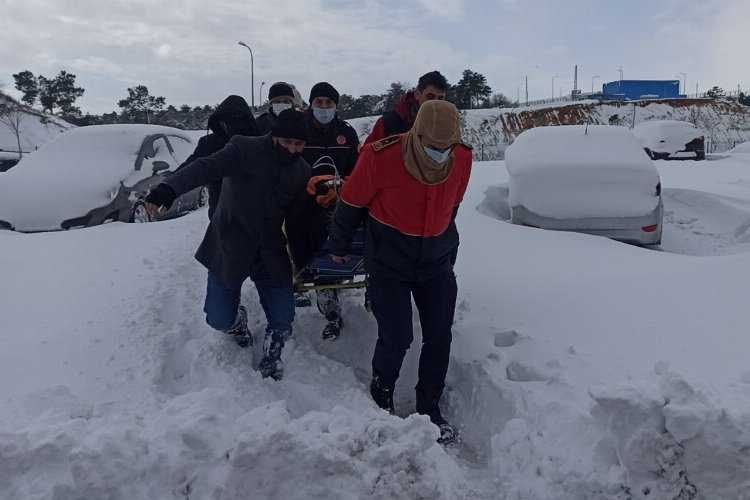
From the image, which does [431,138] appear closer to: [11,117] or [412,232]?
[412,232]

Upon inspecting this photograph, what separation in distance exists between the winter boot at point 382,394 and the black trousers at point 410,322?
0.10 feet

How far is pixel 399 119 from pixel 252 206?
1.16 meters

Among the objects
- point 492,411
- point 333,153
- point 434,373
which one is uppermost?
point 333,153

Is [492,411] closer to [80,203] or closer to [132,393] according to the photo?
[132,393]

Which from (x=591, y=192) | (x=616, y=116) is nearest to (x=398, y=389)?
(x=591, y=192)

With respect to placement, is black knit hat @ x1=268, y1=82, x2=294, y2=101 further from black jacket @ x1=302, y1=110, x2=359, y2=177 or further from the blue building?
the blue building

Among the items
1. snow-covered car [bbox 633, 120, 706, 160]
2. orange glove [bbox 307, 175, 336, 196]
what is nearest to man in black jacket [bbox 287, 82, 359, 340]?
orange glove [bbox 307, 175, 336, 196]

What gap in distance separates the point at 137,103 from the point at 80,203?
42603 mm

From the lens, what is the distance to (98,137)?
27.6 ft

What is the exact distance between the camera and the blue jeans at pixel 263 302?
336 cm

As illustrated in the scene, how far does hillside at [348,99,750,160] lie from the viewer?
36.2 meters

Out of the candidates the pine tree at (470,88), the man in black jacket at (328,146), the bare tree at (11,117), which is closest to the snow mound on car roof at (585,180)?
the man in black jacket at (328,146)

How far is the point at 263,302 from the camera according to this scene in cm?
344

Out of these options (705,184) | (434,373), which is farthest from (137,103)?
(434,373)
